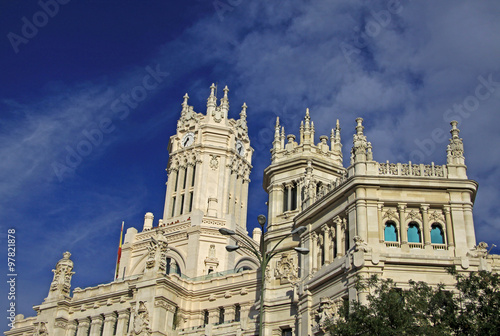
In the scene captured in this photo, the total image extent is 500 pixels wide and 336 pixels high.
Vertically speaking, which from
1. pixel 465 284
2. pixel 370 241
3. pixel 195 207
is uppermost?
pixel 195 207

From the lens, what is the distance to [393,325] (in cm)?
2617

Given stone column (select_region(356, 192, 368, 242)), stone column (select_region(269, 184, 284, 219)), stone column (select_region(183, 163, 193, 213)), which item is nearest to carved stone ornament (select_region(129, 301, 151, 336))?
stone column (select_region(269, 184, 284, 219))

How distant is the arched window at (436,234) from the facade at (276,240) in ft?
0.19

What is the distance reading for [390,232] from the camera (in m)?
38.2

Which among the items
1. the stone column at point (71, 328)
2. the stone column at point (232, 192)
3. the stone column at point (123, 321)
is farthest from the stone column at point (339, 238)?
the stone column at point (232, 192)

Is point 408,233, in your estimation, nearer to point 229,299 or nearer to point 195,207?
point 229,299

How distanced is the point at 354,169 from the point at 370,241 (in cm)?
482

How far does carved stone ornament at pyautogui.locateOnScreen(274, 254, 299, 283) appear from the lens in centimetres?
4450

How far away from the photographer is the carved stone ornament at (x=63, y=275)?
192 feet

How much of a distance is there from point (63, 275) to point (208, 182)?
818 inches

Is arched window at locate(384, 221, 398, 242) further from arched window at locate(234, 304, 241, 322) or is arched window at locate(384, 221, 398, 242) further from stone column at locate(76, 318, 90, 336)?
stone column at locate(76, 318, 90, 336)

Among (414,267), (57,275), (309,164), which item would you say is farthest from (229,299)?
(414,267)

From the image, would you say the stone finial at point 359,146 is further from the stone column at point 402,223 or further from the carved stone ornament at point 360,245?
the carved stone ornament at point 360,245

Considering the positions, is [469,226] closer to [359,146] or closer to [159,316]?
[359,146]
